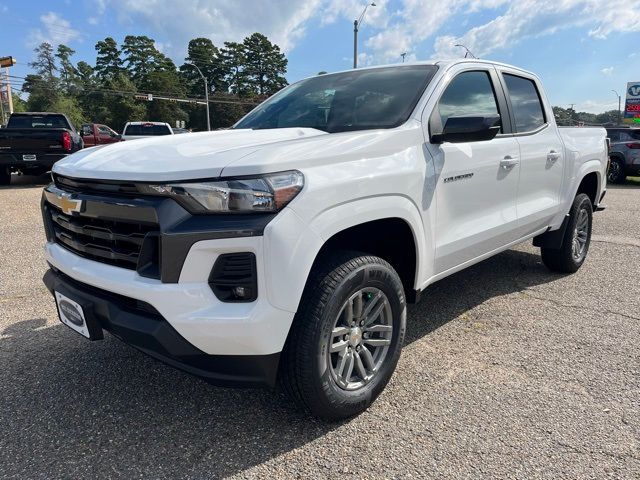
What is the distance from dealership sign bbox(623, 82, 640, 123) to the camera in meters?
41.0

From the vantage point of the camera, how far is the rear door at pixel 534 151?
3863mm

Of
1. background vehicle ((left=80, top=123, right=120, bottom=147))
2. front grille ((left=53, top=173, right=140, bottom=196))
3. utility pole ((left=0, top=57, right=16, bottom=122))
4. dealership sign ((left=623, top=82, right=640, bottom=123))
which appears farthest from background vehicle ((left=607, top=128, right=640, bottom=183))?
utility pole ((left=0, top=57, right=16, bottom=122))

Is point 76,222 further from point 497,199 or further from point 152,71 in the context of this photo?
point 152,71

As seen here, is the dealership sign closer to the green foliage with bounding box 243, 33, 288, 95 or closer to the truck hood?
the truck hood

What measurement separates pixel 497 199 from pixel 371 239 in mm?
1251

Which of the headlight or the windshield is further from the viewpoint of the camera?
the windshield

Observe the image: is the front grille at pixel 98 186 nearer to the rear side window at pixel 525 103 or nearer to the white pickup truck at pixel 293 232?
the white pickup truck at pixel 293 232

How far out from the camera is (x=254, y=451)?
89.9 inches

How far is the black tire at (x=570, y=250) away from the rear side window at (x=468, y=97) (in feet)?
5.66

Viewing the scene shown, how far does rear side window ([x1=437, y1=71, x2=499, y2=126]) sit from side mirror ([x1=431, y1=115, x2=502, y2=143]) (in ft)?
0.63

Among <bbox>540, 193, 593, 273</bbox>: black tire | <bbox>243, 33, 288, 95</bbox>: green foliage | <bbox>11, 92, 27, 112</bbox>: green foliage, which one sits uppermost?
<bbox>243, 33, 288, 95</bbox>: green foliage

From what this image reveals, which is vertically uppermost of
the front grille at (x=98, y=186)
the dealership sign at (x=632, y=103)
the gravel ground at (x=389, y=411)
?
the dealership sign at (x=632, y=103)

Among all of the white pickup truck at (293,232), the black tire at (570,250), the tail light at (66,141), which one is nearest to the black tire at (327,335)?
the white pickup truck at (293,232)

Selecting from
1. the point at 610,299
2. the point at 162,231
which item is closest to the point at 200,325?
the point at 162,231
